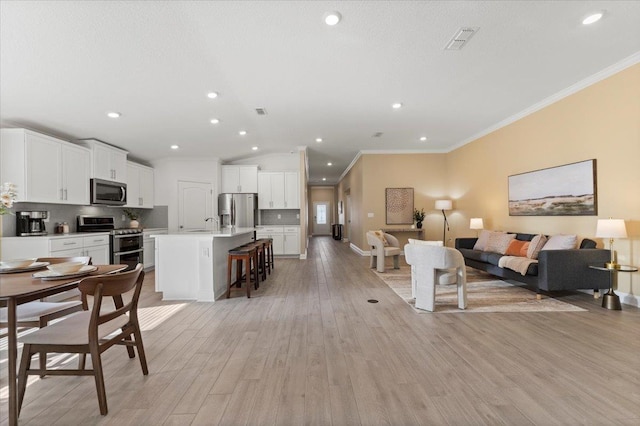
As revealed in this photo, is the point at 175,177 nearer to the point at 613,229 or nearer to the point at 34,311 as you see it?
the point at 34,311

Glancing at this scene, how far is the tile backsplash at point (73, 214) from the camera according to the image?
430 centimetres

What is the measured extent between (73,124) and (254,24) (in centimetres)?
406

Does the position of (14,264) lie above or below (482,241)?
above

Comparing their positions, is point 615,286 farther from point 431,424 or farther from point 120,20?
point 120,20

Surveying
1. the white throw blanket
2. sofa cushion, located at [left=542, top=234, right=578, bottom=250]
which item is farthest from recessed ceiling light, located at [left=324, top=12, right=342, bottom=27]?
sofa cushion, located at [left=542, top=234, right=578, bottom=250]

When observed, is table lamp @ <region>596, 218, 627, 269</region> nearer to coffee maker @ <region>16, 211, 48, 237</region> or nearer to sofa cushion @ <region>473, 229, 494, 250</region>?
sofa cushion @ <region>473, 229, 494, 250</region>

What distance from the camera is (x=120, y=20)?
2406mm

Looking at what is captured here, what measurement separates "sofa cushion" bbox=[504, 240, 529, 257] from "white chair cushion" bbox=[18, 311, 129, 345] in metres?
5.16

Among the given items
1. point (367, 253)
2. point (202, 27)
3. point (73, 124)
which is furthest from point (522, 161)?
point (73, 124)

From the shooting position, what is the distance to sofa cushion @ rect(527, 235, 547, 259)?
13.6ft

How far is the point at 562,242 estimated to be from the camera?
393cm

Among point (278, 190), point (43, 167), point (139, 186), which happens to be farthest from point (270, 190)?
point (43, 167)

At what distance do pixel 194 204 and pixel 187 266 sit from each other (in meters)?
3.85

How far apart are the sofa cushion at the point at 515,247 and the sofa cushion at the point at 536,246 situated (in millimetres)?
193
